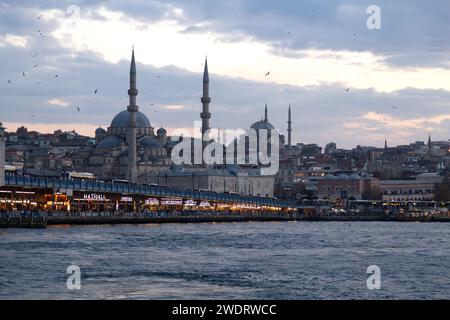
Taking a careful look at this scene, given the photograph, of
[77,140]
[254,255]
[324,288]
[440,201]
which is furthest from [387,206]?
[324,288]

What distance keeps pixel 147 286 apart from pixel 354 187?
85815 millimetres

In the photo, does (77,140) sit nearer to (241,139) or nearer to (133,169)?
(241,139)

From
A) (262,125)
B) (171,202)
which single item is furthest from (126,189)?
(262,125)

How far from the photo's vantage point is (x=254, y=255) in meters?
32.5

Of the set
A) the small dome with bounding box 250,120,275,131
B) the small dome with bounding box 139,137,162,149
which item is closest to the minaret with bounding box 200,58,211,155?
the small dome with bounding box 139,137,162,149

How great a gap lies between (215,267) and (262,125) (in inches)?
4111

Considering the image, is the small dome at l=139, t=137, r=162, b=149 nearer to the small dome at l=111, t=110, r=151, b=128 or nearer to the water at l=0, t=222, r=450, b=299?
the small dome at l=111, t=110, r=151, b=128

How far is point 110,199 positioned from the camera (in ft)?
223

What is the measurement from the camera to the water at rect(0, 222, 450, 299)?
21.6 metres

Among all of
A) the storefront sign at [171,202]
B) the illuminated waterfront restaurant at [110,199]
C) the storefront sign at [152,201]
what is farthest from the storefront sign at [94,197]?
the storefront sign at [171,202]

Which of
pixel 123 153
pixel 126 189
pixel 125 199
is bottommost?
pixel 125 199

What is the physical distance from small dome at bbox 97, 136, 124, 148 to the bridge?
22409 millimetres

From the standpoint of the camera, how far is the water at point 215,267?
850 inches

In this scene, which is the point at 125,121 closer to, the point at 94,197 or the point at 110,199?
the point at 110,199
